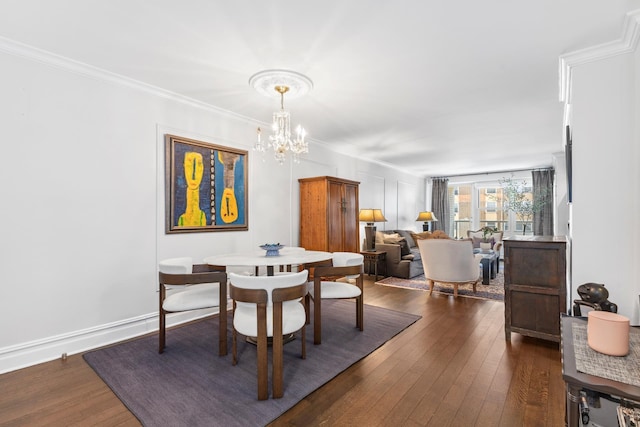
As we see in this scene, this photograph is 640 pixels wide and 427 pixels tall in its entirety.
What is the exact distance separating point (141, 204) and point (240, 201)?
117 centimetres

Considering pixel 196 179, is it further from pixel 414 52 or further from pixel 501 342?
pixel 501 342

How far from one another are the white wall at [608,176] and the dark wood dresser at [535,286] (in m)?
0.16

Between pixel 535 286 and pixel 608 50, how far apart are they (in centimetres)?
202

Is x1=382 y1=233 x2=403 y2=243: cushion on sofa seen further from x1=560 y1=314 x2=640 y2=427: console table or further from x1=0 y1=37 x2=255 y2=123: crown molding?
x1=560 y1=314 x2=640 y2=427: console table

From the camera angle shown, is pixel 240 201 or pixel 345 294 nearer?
pixel 345 294

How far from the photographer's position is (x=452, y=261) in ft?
14.4

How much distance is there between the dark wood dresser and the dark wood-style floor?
0.58 ft

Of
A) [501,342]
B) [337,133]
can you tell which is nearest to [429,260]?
[501,342]

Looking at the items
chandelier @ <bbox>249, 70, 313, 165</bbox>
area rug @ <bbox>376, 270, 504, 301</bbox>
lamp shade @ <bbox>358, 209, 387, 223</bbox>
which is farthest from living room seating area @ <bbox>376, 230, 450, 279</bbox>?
chandelier @ <bbox>249, 70, 313, 165</bbox>

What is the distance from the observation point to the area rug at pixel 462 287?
4559 millimetres

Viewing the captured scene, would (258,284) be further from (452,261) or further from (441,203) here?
(441,203)

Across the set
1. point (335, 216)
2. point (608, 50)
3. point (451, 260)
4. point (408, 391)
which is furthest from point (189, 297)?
point (608, 50)

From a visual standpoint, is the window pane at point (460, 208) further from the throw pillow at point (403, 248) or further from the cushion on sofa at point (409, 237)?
the throw pillow at point (403, 248)

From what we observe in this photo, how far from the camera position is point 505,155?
654cm
